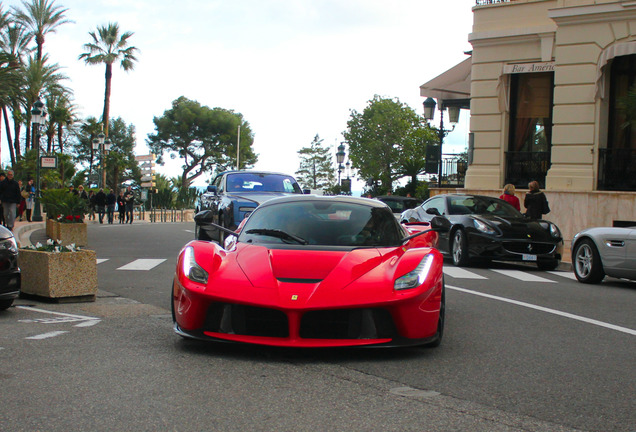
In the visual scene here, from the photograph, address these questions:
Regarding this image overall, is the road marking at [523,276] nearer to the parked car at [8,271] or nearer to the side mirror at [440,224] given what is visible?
the side mirror at [440,224]

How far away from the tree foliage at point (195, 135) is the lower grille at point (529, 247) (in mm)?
67985

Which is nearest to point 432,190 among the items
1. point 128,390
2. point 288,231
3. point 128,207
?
point 128,207

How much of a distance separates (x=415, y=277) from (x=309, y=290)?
0.84 meters

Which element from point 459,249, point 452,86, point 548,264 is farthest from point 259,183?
point 452,86

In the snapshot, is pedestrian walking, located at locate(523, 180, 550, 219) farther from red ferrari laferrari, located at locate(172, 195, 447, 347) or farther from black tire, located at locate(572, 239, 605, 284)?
red ferrari laferrari, located at locate(172, 195, 447, 347)

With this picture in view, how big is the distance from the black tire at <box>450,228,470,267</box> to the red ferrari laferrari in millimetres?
8848

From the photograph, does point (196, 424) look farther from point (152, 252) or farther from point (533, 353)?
point (152, 252)

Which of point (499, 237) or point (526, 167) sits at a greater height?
point (526, 167)

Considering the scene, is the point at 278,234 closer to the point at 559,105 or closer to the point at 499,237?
the point at 499,237

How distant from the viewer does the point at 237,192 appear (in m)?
16.6

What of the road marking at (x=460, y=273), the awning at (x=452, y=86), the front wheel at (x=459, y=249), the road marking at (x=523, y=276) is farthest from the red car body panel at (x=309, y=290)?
the awning at (x=452, y=86)

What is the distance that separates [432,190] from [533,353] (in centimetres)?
2171

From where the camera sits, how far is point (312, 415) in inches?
164

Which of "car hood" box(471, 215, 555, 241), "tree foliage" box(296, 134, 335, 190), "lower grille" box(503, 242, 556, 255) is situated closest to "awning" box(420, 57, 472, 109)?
"car hood" box(471, 215, 555, 241)
